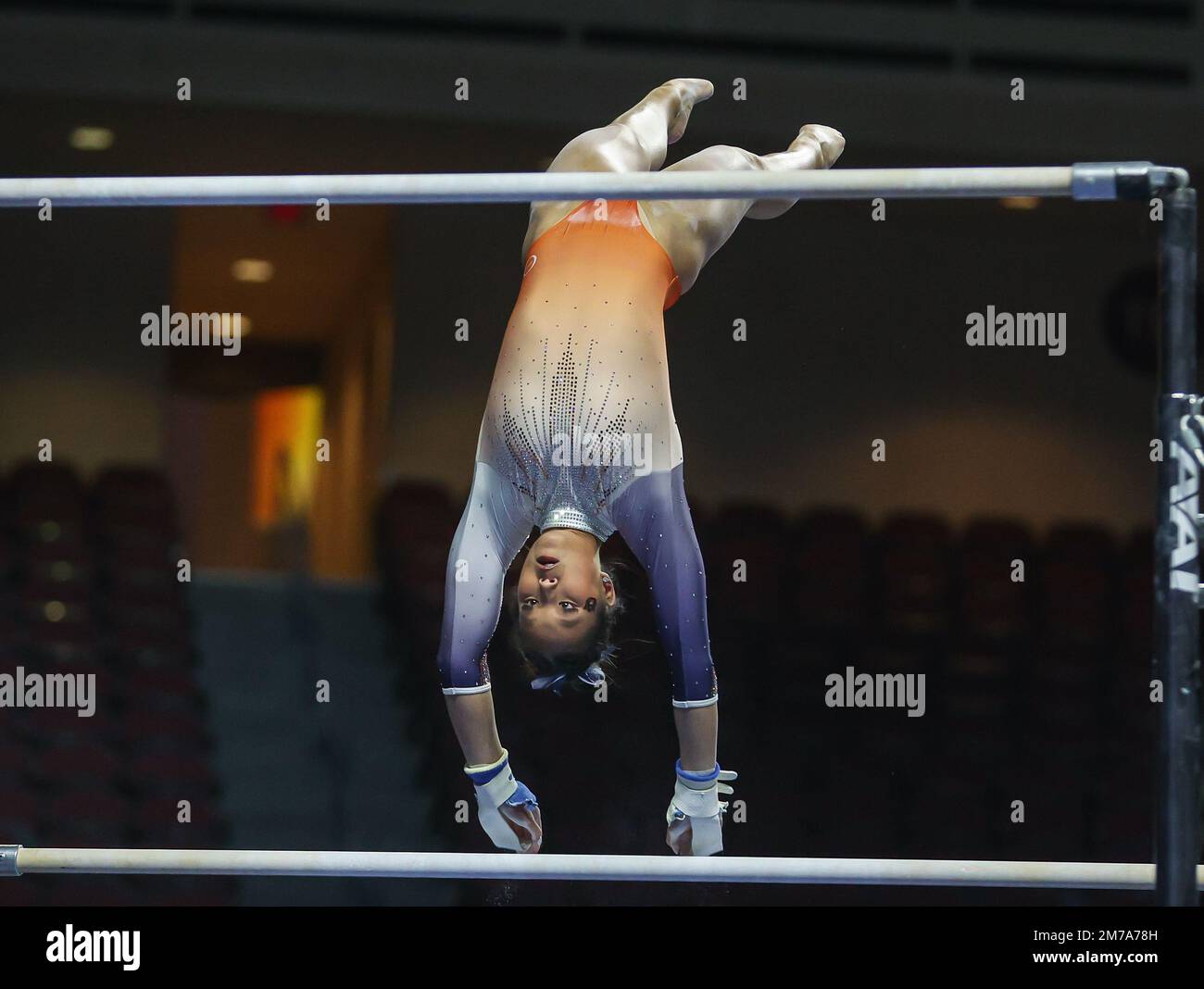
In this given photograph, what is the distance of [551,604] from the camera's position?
311cm

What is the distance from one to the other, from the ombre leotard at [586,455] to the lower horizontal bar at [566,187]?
0.32 meters

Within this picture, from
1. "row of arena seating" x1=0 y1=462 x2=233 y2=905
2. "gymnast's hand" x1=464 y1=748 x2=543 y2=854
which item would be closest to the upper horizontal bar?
"gymnast's hand" x1=464 y1=748 x2=543 y2=854

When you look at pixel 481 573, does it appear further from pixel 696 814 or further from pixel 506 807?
pixel 696 814

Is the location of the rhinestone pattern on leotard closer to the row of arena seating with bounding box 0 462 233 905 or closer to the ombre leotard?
the ombre leotard

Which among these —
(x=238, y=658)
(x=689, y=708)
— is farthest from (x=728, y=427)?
(x=238, y=658)

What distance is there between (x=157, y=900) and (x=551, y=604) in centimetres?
222

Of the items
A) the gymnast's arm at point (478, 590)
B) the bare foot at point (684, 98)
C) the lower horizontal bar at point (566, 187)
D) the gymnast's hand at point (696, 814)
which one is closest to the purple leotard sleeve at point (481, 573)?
the gymnast's arm at point (478, 590)

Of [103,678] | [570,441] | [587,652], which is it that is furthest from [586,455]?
[103,678]

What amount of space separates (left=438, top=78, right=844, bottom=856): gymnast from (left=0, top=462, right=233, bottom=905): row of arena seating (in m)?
1.58

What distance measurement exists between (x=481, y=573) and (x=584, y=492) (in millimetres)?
281

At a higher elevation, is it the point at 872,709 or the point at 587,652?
the point at 587,652

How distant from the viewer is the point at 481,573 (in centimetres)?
316

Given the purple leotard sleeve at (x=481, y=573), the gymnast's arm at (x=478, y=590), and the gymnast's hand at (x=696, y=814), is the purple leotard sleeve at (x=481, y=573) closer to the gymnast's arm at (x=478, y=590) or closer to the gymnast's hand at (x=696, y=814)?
the gymnast's arm at (x=478, y=590)
